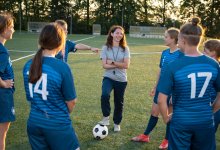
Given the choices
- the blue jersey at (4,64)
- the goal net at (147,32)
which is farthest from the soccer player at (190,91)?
the goal net at (147,32)

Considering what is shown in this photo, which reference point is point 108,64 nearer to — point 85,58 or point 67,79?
point 67,79

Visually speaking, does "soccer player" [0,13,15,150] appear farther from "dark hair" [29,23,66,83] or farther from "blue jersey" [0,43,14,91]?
"dark hair" [29,23,66,83]

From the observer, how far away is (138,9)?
51.5 m

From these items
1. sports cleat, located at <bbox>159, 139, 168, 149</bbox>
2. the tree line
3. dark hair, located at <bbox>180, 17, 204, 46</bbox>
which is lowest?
sports cleat, located at <bbox>159, 139, 168, 149</bbox>

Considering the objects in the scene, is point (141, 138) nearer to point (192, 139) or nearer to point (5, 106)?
point (192, 139)

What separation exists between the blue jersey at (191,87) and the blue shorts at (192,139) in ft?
0.20

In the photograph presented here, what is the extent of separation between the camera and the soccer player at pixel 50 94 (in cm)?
314

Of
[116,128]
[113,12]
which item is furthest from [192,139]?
[113,12]

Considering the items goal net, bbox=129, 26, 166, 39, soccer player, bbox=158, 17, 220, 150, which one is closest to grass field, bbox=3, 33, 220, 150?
soccer player, bbox=158, 17, 220, 150

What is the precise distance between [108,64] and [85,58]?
462 inches

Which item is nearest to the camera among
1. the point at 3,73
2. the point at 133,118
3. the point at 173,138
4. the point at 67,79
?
the point at 67,79

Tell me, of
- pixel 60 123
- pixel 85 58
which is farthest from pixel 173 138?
pixel 85 58

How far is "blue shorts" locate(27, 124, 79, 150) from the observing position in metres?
3.23

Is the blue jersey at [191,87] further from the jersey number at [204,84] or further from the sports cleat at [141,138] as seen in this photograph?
the sports cleat at [141,138]
